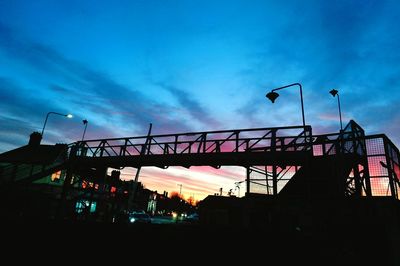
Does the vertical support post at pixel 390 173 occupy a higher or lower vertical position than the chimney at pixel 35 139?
lower

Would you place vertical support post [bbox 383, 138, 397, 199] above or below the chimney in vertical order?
below

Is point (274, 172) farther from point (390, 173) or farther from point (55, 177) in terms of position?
point (55, 177)

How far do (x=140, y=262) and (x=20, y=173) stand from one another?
33.5 m

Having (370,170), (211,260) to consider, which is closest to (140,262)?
(211,260)

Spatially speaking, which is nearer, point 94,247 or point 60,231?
point 94,247

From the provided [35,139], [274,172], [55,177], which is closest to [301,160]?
[274,172]

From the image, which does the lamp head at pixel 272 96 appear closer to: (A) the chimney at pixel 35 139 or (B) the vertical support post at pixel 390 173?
(B) the vertical support post at pixel 390 173

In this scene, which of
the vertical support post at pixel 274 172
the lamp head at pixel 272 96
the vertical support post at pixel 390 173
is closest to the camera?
the vertical support post at pixel 390 173

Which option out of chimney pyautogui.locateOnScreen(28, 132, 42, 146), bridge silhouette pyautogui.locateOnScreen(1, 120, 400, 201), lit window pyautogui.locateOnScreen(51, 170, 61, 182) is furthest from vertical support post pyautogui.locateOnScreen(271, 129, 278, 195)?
chimney pyautogui.locateOnScreen(28, 132, 42, 146)

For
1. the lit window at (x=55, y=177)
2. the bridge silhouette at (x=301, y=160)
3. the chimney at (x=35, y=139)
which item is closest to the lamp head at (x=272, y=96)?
the bridge silhouette at (x=301, y=160)

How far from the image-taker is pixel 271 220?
10.8m

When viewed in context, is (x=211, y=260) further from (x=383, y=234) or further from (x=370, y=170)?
(x=370, y=170)

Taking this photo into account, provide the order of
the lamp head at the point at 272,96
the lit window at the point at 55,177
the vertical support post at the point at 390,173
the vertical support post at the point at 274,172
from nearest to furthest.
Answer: the vertical support post at the point at 390,173 < the vertical support post at the point at 274,172 < the lamp head at the point at 272,96 < the lit window at the point at 55,177

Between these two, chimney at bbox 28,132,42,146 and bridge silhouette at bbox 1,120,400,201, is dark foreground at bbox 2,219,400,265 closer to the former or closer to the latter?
bridge silhouette at bbox 1,120,400,201
